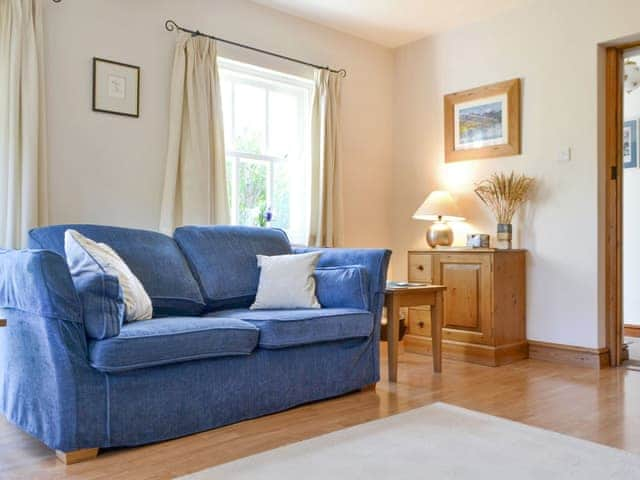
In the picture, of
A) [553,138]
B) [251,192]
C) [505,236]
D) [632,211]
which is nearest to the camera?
[553,138]

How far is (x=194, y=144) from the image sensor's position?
12.0 feet

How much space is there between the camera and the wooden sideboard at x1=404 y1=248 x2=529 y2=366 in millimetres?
3838

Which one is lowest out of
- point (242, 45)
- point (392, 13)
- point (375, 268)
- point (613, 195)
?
point (375, 268)

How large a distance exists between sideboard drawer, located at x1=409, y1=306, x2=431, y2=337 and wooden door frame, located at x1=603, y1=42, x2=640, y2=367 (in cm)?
117

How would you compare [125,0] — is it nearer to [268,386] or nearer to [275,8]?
[275,8]

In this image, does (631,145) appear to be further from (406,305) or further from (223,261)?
(223,261)

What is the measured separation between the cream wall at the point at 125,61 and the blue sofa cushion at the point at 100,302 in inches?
49.6

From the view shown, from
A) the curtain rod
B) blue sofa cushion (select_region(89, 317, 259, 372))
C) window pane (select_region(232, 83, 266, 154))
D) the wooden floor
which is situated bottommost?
the wooden floor

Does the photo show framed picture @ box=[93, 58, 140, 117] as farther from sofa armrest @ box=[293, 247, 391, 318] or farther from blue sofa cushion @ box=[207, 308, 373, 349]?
sofa armrest @ box=[293, 247, 391, 318]

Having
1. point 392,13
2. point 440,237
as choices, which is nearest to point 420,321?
point 440,237

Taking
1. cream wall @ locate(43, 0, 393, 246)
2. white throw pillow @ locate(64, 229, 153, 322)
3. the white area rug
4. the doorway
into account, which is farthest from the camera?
the doorway

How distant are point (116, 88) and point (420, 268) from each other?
2.39 m

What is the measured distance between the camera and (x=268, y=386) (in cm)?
261

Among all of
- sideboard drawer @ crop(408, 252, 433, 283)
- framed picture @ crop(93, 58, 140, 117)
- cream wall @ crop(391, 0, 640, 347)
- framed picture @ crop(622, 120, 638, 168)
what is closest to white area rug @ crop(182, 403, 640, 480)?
cream wall @ crop(391, 0, 640, 347)
